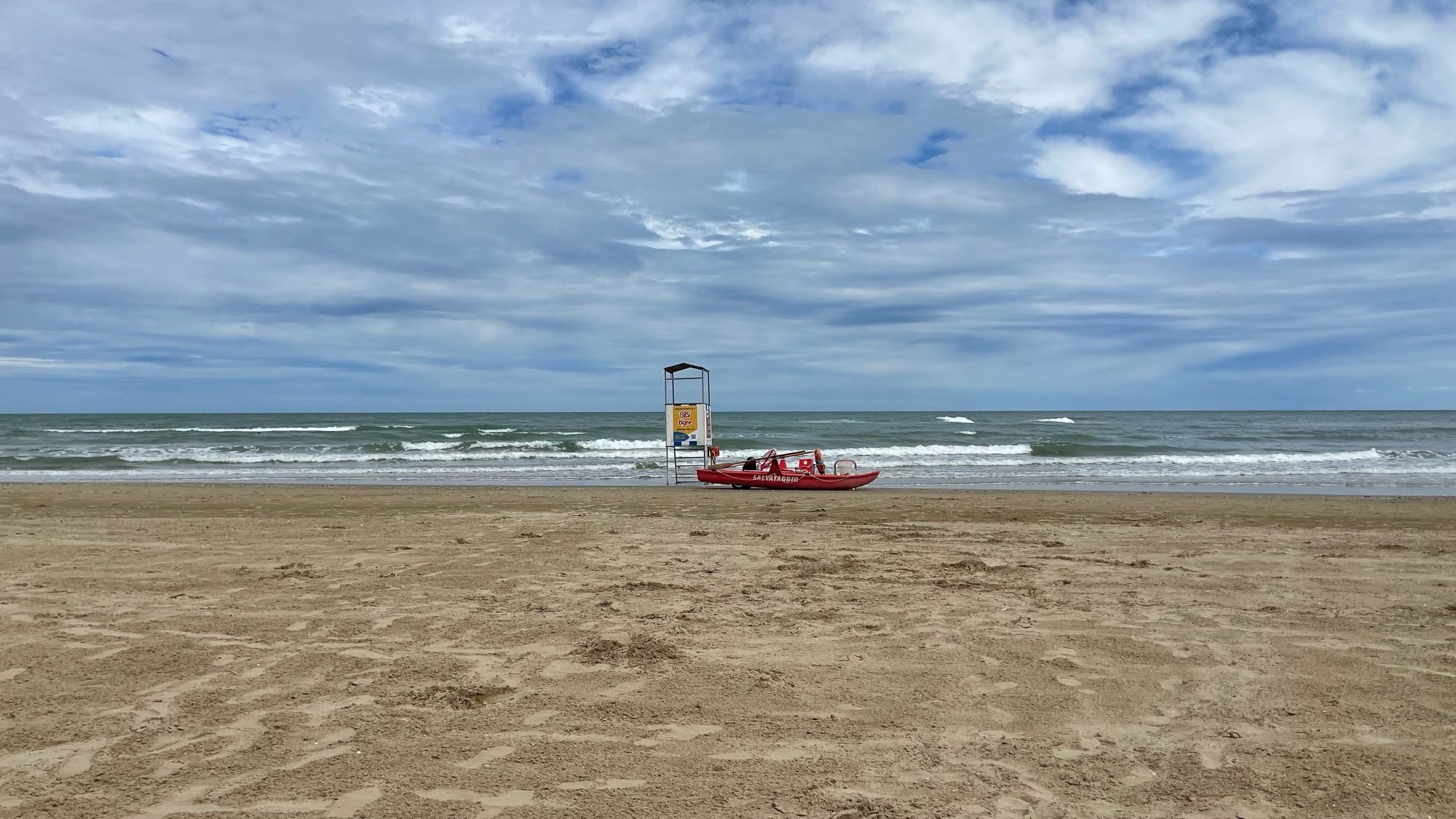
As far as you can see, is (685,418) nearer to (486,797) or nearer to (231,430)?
(486,797)

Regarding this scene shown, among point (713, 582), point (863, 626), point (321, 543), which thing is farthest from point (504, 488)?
point (863, 626)

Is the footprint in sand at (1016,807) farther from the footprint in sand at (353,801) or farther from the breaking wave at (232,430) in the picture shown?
the breaking wave at (232,430)

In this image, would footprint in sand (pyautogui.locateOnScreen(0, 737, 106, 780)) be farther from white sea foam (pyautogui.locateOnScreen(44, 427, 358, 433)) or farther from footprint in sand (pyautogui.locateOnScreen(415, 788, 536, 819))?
white sea foam (pyautogui.locateOnScreen(44, 427, 358, 433))

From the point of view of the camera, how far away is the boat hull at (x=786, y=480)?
18125 millimetres

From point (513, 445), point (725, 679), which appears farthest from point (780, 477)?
point (513, 445)

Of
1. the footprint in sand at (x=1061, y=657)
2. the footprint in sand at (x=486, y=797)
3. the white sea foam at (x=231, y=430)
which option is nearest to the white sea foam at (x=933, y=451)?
the footprint in sand at (x=1061, y=657)

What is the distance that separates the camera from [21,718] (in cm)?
395

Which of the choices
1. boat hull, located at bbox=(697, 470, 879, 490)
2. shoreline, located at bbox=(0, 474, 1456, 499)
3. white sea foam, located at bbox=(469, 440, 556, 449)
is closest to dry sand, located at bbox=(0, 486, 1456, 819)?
boat hull, located at bbox=(697, 470, 879, 490)

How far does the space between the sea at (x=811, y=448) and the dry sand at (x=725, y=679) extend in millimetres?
12049

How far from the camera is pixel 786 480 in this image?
59.9 ft

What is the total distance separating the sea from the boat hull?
1.72m

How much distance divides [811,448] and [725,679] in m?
33.9

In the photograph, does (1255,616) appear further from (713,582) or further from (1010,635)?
(713,582)

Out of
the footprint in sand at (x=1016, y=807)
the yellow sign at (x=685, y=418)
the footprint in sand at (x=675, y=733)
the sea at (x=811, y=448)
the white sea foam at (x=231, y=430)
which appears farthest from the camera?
the white sea foam at (x=231, y=430)
